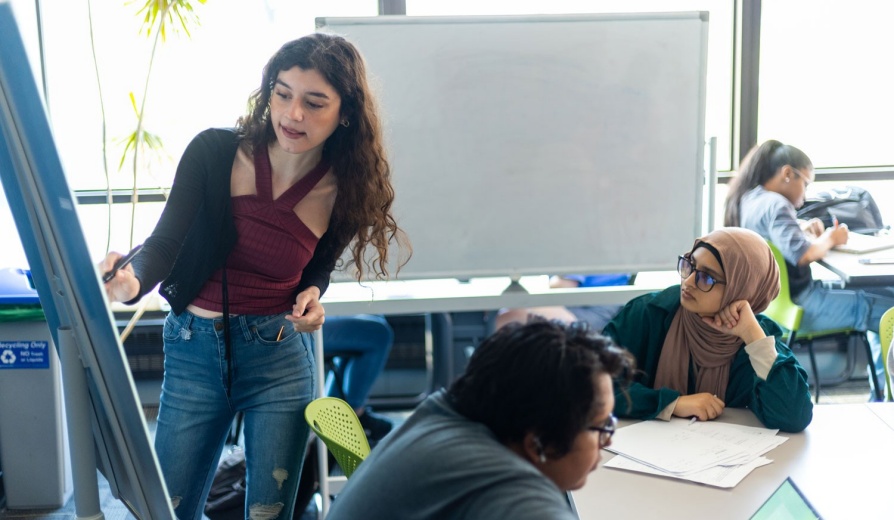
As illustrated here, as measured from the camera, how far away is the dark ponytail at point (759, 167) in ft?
12.0

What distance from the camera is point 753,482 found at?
1.51 meters

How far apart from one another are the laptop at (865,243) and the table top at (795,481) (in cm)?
198

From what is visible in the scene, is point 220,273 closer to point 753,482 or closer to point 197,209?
point 197,209

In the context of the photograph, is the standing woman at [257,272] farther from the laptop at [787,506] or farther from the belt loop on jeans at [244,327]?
the laptop at [787,506]

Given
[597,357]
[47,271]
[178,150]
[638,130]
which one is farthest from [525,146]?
[47,271]

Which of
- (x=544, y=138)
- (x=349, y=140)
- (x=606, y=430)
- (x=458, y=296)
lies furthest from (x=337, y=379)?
(x=606, y=430)

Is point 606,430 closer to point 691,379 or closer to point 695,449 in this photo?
point 695,449

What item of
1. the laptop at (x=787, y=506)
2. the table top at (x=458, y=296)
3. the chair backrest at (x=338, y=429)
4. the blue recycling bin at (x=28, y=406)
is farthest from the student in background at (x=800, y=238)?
the blue recycling bin at (x=28, y=406)

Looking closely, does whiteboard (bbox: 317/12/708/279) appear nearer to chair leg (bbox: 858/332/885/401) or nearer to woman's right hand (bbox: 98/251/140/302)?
chair leg (bbox: 858/332/885/401)

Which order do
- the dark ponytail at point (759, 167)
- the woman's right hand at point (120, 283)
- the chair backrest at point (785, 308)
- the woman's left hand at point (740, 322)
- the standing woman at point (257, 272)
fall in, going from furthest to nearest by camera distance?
the dark ponytail at point (759, 167), the chair backrest at point (785, 308), the woman's left hand at point (740, 322), the standing woman at point (257, 272), the woman's right hand at point (120, 283)

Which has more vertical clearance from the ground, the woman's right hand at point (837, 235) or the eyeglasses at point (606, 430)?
the eyeglasses at point (606, 430)

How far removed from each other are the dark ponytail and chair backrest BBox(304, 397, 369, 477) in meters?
2.60

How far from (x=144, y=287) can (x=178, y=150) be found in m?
2.65

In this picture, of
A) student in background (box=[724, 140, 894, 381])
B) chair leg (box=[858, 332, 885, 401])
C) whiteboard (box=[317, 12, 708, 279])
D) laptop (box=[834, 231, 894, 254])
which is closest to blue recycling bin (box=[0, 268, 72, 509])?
whiteboard (box=[317, 12, 708, 279])
